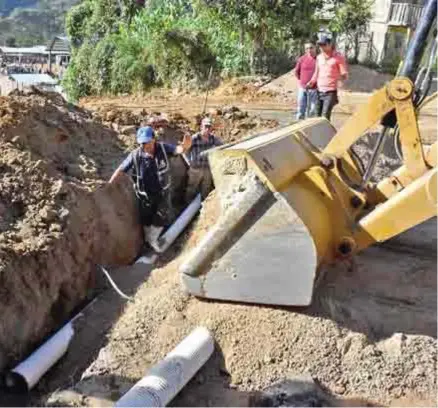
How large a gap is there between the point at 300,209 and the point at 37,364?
237 cm

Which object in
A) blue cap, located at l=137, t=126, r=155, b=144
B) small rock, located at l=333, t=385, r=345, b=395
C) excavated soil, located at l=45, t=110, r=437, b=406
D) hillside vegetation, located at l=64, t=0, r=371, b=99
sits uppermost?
blue cap, located at l=137, t=126, r=155, b=144

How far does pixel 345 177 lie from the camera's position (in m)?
6.86

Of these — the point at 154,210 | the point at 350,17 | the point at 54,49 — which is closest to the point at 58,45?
the point at 54,49

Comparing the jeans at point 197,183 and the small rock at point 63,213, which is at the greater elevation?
the small rock at point 63,213

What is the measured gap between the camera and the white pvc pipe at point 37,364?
5.52 metres

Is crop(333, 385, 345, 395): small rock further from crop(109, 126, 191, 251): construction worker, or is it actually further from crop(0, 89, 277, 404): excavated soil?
crop(109, 126, 191, 251): construction worker

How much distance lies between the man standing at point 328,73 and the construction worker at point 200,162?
195 cm

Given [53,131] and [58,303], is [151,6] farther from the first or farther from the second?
[58,303]

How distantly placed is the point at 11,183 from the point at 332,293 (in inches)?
126

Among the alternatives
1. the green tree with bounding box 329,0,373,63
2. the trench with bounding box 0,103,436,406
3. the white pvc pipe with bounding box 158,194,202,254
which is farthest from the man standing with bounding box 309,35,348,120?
the green tree with bounding box 329,0,373,63

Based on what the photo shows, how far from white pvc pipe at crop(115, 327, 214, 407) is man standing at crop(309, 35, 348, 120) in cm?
549

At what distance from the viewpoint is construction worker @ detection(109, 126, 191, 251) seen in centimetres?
788

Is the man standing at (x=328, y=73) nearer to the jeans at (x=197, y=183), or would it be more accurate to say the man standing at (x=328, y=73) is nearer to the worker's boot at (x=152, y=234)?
the jeans at (x=197, y=183)

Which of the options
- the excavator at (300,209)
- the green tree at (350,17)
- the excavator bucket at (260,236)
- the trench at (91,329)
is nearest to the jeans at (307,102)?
the trench at (91,329)
